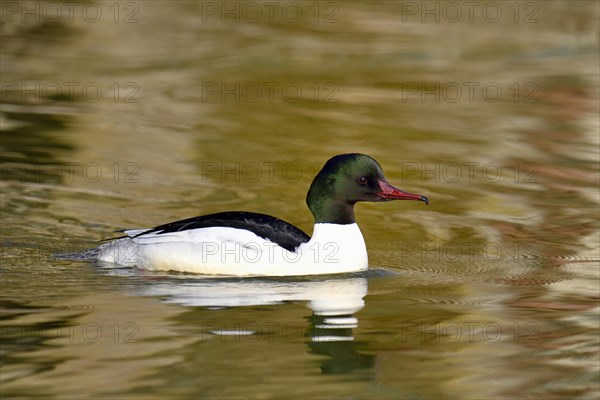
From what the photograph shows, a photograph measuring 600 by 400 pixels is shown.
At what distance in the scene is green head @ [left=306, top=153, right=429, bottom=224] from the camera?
33.1 feet

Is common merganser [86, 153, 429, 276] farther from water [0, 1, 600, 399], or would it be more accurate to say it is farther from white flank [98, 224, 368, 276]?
water [0, 1, 600, 399]

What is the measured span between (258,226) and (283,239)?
0.72 ft

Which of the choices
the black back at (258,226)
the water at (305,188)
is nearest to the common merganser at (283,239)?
the black back at (258,226)

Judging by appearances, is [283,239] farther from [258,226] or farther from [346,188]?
[346,188]

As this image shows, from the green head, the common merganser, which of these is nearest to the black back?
the common merganser

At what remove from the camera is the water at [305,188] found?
25.5 ft

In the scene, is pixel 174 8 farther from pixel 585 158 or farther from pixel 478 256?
pixel 478 256

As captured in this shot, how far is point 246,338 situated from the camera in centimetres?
819

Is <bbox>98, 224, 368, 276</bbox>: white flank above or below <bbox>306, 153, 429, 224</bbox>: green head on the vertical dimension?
below

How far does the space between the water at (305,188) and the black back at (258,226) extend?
335 millimetres

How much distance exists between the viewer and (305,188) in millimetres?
13047

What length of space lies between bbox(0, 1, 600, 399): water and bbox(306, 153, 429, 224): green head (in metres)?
0.54

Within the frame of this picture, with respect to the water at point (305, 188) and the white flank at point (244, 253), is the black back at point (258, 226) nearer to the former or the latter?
the white flank at point (244, 253)

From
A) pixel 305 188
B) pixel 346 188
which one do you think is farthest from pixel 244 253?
pixel 305 188
